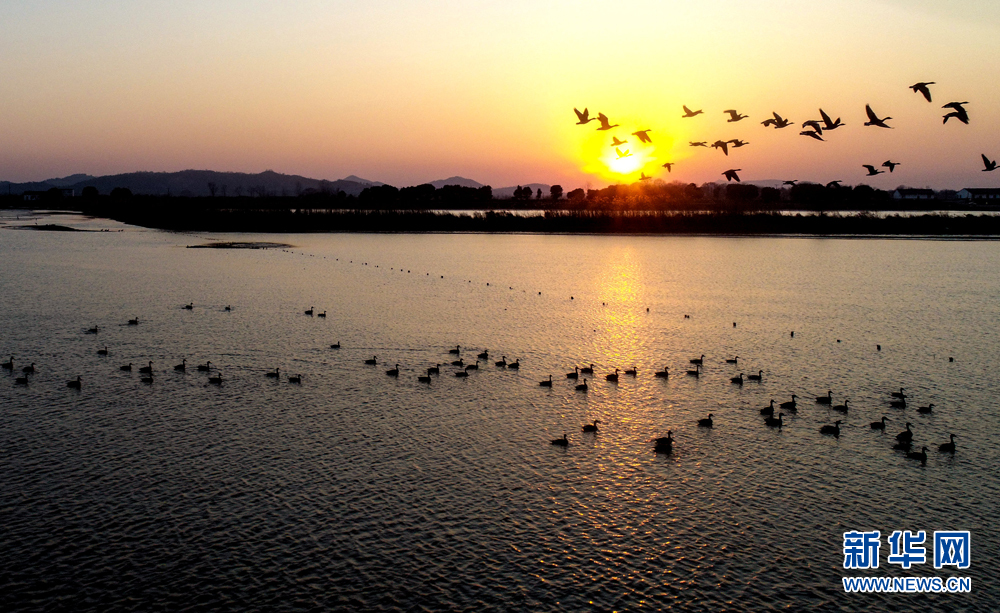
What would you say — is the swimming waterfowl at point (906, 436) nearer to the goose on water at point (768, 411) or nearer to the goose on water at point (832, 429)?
the goose on water at point (832, 429)

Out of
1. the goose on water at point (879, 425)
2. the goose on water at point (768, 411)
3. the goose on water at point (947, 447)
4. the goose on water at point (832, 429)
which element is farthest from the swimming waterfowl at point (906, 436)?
the goose on water at point (768, 411)

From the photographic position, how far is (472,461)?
22.1 meters

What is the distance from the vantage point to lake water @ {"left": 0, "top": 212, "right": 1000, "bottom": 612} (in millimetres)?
15648

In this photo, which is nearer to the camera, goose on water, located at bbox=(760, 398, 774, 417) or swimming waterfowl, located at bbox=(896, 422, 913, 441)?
swimming waterfowl, located at bbox=(896, 422, 913, 441)

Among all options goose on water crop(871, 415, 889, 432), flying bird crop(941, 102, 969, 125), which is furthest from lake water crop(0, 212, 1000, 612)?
flying bird crop(941, 102, 969, 125)

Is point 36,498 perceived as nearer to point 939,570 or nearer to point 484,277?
point 939,570

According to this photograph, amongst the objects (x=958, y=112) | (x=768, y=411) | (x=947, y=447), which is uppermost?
(x=958, y=112)

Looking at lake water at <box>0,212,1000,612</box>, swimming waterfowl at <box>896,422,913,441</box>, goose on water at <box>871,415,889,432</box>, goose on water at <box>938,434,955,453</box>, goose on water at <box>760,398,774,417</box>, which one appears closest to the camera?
lake water at <box>0,212,1000,612</box>

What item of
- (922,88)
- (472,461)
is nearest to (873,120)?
(922,88)

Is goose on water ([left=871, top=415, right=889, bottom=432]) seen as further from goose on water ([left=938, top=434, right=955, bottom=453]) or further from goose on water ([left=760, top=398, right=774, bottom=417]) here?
goose on water ([left=760, top=398, right=774, bottom=417])

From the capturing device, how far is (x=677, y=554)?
16.9 meters

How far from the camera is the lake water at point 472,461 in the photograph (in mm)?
15648

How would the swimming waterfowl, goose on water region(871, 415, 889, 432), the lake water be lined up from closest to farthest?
1. the lake water
2. the swimming waterfowl
3. goose on water region(871, 415, 889, 432)

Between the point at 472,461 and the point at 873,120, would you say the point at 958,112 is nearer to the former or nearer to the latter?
the point at 873,120
